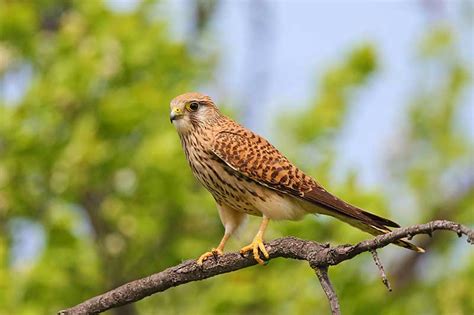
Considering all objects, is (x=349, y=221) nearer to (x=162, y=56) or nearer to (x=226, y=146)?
(x=226, y=146)

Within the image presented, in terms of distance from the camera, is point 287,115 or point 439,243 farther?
point 439,243

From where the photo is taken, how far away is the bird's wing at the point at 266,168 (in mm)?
6086

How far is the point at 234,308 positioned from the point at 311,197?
638 cm

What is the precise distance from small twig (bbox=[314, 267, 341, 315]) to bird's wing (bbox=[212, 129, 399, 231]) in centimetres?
165

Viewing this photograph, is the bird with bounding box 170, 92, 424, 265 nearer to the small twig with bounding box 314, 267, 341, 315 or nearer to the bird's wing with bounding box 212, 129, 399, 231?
the bird's wing with bounding box 212, 129, 399, 231

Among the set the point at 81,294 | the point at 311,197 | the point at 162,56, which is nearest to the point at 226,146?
the point at 311,197

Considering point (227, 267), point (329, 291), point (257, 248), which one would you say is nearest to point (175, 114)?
point (257, 248)

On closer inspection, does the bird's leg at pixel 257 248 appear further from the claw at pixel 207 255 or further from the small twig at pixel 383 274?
the small twig at pixel 383 274

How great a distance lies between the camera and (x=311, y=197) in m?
6.03

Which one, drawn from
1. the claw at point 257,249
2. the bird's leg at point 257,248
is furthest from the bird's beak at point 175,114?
the claw at point 257,249

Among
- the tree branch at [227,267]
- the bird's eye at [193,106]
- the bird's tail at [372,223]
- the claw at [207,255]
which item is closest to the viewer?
the tree branch at [227,267]

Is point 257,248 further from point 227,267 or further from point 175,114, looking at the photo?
point 175,114

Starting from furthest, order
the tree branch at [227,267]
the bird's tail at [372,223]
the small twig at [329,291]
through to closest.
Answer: the bird's tail at [372,223] → the tree branch at [227,267] → the small twig at [329,291]

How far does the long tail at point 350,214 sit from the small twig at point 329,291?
90cm
